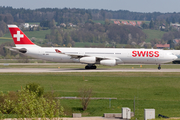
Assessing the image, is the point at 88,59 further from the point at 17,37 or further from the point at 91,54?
the point at 17,37

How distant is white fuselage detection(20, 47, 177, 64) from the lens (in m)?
60.8

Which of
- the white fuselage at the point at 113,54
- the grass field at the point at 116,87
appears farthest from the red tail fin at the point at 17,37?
the grass field at the point at 116,87

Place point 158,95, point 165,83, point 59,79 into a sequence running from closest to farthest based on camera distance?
point 158,95 → point 165,83 → point 59,79

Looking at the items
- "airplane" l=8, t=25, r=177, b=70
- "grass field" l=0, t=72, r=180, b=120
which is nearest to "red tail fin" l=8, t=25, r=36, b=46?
"airplane" l=8, t=25, r=177, b=70

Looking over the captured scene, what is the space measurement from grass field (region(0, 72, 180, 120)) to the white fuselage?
827 cm

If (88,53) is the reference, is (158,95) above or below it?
below

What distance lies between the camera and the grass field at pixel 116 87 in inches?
1214

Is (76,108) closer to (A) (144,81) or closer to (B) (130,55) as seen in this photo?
(A) (144,81)

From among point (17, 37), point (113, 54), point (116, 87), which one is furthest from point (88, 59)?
point (116, 87)

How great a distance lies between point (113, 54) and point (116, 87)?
20.5 m

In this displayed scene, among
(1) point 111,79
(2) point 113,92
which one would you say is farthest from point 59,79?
(2) point 113,92

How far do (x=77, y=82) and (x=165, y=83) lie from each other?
12.4 m

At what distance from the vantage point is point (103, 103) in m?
32.8

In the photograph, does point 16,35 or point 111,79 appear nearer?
point 111,79
